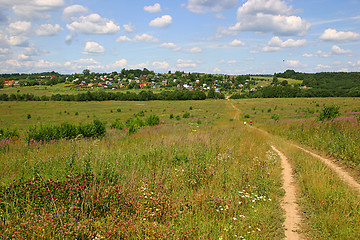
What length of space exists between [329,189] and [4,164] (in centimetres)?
780

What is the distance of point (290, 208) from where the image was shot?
5.44m

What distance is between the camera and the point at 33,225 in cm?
374

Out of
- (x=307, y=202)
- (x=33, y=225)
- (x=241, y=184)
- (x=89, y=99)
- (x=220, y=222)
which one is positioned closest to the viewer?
(x=33, y=225)

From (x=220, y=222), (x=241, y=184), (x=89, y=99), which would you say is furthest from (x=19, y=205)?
(x=89, y=99)

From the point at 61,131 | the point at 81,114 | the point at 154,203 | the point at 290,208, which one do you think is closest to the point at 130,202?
the point at 154,203

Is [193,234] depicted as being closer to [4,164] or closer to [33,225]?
[33,225]

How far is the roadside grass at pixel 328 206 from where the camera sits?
432cm

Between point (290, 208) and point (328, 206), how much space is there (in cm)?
75

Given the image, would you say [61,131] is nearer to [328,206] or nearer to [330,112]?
[328,206]

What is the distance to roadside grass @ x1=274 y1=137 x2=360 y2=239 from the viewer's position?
432 centimetres

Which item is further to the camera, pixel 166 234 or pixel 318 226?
pixel 318 226

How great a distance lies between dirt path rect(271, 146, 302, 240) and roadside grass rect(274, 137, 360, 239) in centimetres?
16

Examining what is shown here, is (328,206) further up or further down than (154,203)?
further down

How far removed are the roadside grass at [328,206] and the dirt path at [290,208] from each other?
16 centimetres
